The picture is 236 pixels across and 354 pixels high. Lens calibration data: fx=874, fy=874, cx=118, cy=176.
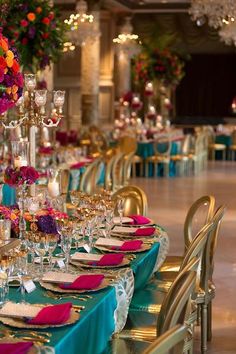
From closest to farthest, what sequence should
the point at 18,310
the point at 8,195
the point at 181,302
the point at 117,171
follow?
the point at 181,302 → the point at 18,310 → the point at 8,195 → the point at 117,171

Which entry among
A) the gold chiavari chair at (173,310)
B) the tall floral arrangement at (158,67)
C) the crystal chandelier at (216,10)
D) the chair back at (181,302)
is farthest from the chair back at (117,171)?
the tall floral arrangement at (158,67)

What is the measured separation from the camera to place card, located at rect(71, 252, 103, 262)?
4.53 meters

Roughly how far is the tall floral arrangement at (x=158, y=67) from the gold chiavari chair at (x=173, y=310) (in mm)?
15623

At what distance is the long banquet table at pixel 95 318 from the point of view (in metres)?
3.30

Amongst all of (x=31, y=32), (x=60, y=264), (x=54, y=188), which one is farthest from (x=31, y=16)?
(x=60, y=264)

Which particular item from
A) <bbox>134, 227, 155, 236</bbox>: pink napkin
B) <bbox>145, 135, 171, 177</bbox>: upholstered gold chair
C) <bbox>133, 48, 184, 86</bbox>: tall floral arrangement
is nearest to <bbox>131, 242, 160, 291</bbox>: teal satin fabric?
<bbox>134, 227, 155, 236</bbox>: pink napkin

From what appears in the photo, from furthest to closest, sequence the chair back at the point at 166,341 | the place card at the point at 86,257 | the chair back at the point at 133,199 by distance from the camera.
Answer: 1. the chair back at the point at 133,199
2. the place card at the point at 86,257
3. the chair back at the point at 166,341

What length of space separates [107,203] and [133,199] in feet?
3.45

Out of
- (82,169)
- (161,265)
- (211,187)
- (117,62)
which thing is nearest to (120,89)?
(117,62)

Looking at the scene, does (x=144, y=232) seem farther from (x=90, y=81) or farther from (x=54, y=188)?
(x=90, y=81)

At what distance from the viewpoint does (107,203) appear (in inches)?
210

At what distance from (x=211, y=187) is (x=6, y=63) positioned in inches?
396

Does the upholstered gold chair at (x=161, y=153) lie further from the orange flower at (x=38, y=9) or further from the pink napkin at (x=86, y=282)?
the pink napkin at (x=86, y=282)

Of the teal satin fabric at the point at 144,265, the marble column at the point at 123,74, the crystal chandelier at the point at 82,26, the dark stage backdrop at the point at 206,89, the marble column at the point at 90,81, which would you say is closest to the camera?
the teal satin fabric at the point at 144,265
